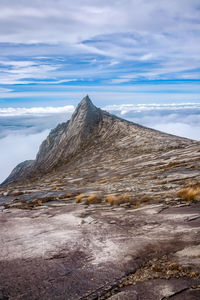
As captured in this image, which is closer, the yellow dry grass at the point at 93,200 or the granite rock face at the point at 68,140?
the yellow dry grass at the point at 93,200

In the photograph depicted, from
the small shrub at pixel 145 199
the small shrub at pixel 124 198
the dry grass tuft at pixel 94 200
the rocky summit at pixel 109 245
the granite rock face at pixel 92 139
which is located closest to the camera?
the rocky summit at pixel 109 245

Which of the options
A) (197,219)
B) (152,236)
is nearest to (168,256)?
(152,236)

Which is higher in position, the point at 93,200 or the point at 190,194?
the point at 190,194

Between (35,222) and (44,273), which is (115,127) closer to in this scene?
(35,222)

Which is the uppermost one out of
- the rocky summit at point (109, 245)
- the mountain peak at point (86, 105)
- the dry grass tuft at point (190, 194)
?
the mountain peak at point (86, 105)

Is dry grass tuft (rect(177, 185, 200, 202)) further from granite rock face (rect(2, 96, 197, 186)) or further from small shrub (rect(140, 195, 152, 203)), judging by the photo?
granite rock face (rect(2, 96, 197, 186))

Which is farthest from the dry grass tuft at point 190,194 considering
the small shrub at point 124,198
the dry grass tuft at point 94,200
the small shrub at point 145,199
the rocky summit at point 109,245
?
the dry grass tuft at point 94,200

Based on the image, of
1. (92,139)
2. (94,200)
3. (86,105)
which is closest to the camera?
(94,200)

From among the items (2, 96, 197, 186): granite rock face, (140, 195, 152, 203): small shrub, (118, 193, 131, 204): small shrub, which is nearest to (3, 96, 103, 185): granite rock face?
(2, 96, 197, 186): granite rock face

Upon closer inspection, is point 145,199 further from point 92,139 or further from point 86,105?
point 86,105

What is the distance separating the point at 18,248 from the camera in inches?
395

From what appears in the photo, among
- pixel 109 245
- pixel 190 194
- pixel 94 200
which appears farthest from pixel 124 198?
pixel 109 245

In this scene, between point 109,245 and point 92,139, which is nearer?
point 109,245

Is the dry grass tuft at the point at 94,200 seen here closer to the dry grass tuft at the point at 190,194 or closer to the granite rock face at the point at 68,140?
the dry grass tuft at the point at 190,194
